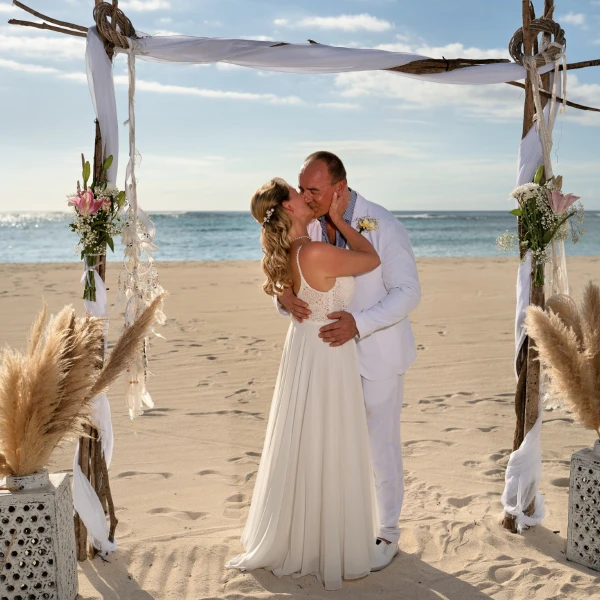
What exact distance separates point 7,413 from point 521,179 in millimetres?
3008

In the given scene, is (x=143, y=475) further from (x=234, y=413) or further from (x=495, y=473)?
(x=495, y=473)

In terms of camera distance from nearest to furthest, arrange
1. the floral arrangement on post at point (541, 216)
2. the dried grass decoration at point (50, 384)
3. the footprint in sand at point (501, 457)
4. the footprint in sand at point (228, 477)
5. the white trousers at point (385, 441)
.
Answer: the dried grass decoration at point (50, 384) < the white trousers at point (385, 441) < the floral arrangement on post at point (541, 216) < the footprint in sand at point (228, 477) < the footprint in sand at point (501, 457)

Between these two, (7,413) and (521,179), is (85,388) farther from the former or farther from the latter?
(521,179)

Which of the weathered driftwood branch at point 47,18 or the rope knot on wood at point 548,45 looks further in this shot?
the rope knot on wood at point 548,45

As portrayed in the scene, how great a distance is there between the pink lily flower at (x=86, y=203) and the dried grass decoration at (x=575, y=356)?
2261 mm

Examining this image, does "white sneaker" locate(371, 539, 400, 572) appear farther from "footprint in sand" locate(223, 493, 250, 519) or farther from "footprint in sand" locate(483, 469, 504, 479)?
"footprint in sand" locate(483, 469, 504, 479)

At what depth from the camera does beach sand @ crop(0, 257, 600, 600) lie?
3486 millimetres

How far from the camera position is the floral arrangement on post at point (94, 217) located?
12.0ft

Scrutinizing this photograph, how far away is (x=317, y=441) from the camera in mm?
3441

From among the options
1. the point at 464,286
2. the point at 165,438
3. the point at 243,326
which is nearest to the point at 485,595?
the point at 165,438

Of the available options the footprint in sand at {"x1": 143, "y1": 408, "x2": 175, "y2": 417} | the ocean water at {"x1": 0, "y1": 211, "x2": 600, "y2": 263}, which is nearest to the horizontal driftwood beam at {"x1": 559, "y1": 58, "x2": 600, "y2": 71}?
the footprint in sand at {"x1": 143, "y1": 408, "x2": 175, "y2": 417}

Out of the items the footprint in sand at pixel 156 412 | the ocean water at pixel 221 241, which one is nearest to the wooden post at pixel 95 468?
the footprint in sand at pixel 156 412

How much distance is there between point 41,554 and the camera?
3102mm

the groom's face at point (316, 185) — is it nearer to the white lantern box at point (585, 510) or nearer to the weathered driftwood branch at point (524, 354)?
the weathered driftwood branch at point (524, 354)
